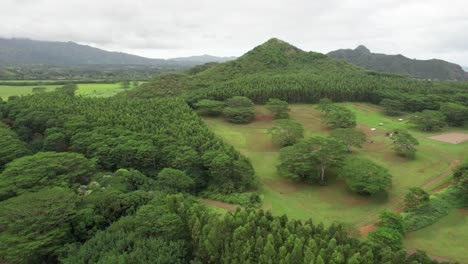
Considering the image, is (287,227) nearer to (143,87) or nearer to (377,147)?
(377,147)

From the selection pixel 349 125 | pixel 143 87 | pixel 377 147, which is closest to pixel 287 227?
pixel 377 147

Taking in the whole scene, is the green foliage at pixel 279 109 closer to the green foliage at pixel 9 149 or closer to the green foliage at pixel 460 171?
the green foliage at pixel 460 171

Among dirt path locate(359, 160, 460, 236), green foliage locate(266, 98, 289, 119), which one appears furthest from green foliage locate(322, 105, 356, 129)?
dirt path locate(359, 160, 460, 236)

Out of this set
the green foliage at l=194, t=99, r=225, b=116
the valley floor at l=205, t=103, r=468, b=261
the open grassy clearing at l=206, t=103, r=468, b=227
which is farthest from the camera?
the green foliage at l=194, t=99, r=225, b=116

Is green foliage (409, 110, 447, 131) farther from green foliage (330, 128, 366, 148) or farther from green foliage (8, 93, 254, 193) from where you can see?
green foliage (8, 93, 254, 193)

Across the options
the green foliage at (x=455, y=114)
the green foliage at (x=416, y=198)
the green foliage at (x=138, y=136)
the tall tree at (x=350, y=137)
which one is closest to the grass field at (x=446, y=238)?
the green foliage at (x=416, y=198)
